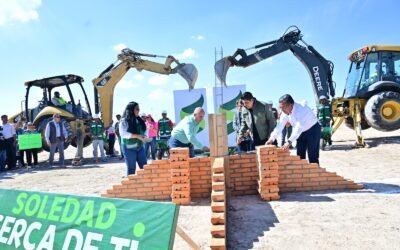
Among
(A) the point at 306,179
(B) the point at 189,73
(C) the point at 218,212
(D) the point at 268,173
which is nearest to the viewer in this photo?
(C) the point at 218,212

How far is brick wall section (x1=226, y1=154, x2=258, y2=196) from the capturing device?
209 inches

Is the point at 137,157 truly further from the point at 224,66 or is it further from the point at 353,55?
the point at 353,55

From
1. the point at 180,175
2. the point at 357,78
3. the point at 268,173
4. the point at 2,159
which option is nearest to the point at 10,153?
the point at 2,159

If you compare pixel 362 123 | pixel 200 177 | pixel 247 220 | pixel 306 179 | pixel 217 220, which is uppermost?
pixel 362 123

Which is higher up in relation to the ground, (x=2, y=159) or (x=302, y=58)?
(x=302, y=58)

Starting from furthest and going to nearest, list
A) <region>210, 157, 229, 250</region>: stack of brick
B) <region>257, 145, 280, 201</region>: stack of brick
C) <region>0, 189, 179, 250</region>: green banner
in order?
<region>257, 145, 280, 201</region>: stack of brick → <region>210, 157, 229, 250</region>: stack of brick → <region>0, 189, 179, 250</region>: green banner

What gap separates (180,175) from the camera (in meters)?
4.99

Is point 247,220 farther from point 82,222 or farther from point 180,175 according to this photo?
point 82,222

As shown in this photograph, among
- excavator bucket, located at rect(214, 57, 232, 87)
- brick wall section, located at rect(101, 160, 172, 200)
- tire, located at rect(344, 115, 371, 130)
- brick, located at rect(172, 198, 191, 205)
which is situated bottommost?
brick, located at rect(172, 198, 191, 205)

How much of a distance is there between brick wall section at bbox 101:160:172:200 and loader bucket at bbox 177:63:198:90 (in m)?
6.74

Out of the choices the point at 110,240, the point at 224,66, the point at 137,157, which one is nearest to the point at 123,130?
the point at 137,157

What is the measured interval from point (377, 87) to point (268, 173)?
7.57 m

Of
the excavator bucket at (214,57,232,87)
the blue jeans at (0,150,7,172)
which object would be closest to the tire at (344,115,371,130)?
the excavator bucket at (214,57,232,87)

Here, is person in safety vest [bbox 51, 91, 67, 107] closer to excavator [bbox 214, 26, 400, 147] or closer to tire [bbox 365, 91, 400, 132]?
excavator [bbox 214, 26, 400, 147]
